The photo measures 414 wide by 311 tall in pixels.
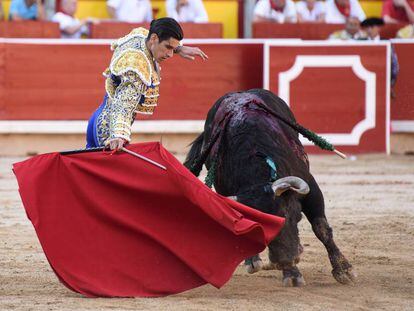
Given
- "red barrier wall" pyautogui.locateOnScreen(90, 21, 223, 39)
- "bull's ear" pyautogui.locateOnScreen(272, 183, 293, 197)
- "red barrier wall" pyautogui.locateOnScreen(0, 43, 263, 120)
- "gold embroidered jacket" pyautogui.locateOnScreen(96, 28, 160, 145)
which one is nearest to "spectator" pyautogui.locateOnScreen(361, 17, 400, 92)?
"red barrier wall" pyautogui.locateOnScreen(0, 43, 263, 120)

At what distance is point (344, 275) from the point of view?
14.6ft

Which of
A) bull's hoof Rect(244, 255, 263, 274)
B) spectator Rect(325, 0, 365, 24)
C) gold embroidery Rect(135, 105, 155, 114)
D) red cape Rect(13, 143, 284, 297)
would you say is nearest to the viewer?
red cape Rect(13, 143, 284, 297)

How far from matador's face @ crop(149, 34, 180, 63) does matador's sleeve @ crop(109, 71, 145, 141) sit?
0.41 ft

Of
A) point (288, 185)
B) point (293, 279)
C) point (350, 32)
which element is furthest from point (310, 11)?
point (288, 185)

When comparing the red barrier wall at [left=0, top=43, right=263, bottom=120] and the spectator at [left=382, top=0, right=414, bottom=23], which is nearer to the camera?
the red barrier wall at [left=0, top=43, right=263, bottom=120]

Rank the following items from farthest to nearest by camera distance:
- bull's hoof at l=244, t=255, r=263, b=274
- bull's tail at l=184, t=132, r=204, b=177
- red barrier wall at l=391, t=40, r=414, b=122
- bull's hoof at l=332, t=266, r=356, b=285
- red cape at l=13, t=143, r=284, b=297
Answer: red barrier wall at l=391, t=40, r=414, b=122 → bull's tail at l=184, t=132, r=204, b=177 → bull's hoof at l=244, t=255, r=263, b=274 → bull's hoof at l=332, t=266, r=356, b=285 → red cape at l=13, t=143, r=284, b=297

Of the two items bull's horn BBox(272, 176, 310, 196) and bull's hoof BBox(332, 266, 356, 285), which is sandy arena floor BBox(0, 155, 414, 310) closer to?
bull's hoof BBox(332, 266, 356, 285)

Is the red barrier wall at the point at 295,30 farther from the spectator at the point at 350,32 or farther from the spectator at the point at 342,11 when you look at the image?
the spectator at the point at 342,11

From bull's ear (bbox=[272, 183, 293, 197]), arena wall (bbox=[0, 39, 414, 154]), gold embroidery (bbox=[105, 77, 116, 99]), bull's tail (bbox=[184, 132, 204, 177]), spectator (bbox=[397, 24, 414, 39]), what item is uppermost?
gold embroidery (bbox=[105, 77, 116, 99])

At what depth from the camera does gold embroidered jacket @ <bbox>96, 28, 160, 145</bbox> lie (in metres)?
4.15

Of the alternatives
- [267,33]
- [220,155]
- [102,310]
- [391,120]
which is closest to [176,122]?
[267,33]

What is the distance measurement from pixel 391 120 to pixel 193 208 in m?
5.41

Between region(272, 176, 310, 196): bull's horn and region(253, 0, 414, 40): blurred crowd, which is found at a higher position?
region(272, 176, 310, 196): bull's horn

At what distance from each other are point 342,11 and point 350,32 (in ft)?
1.45
